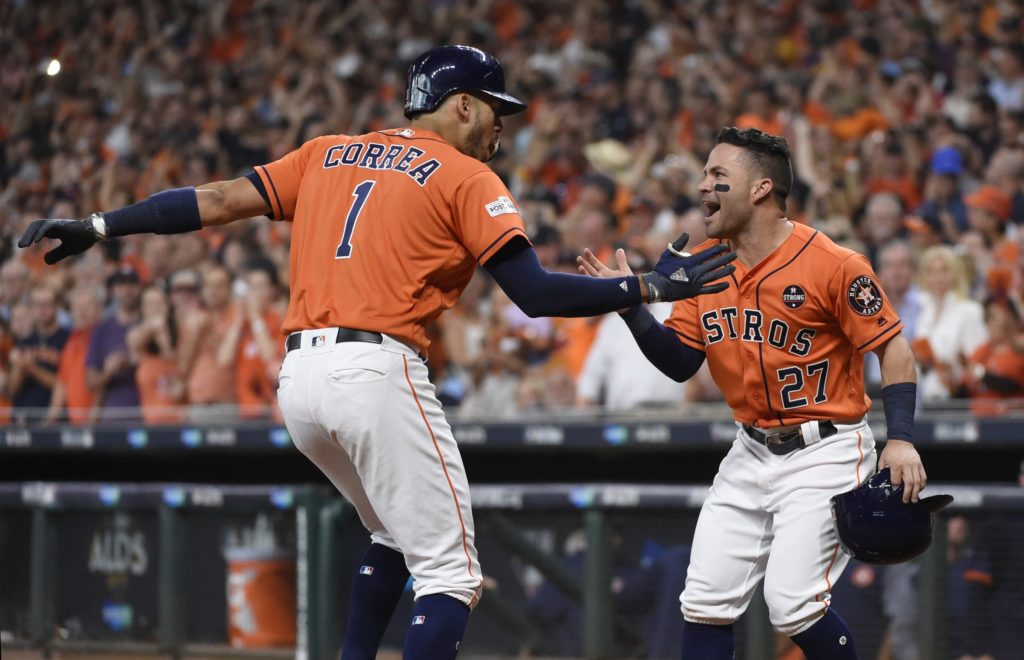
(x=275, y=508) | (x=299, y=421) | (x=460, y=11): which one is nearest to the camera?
(x=299, y=421)

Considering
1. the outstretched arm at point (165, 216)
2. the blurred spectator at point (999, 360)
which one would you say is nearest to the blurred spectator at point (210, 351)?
the blurred spectator at point (999, 360)

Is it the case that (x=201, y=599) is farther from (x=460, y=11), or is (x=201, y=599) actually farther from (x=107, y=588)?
(x=460, y=11)

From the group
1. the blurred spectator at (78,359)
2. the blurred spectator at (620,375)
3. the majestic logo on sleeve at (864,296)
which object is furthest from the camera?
the blurred spectator at (78,359)

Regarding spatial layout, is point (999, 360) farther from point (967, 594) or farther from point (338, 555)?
point (338, 555)

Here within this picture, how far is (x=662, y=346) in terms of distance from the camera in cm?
416

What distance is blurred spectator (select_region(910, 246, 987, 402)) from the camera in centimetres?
645

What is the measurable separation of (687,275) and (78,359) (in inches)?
240

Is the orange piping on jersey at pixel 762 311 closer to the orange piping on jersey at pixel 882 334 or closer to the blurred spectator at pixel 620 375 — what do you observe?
the orange piping on jersey at pixel 882 334

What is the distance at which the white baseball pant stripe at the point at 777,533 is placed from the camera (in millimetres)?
3910

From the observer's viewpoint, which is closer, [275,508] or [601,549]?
[601,549]

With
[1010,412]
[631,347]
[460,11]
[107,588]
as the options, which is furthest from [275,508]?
[460,11]

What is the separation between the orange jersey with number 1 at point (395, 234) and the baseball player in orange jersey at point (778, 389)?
0.48m

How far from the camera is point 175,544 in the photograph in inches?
255

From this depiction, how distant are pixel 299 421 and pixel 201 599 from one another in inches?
120
